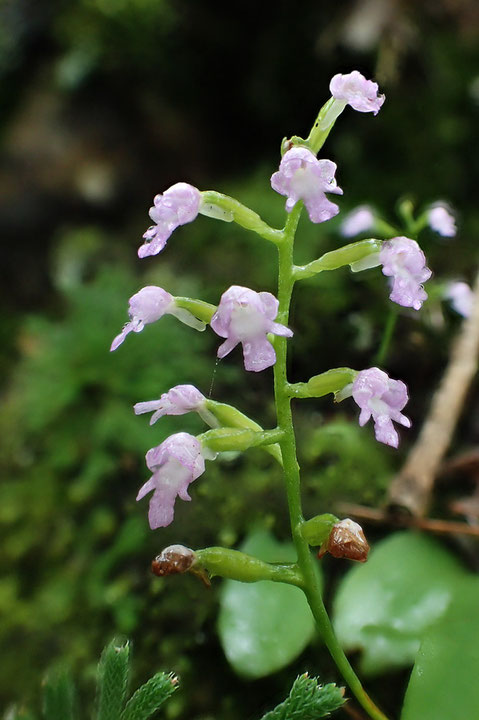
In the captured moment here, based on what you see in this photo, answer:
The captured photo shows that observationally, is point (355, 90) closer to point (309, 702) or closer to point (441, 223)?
point (441, 223)

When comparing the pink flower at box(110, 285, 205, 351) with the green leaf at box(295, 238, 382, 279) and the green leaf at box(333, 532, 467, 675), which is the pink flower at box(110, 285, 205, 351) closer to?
the green leaf at box(295, 238, 382, 279)

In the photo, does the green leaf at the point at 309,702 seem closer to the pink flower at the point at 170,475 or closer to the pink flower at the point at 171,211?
the pink flower at the point at 170,475

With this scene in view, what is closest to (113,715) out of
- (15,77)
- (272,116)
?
(272,116)

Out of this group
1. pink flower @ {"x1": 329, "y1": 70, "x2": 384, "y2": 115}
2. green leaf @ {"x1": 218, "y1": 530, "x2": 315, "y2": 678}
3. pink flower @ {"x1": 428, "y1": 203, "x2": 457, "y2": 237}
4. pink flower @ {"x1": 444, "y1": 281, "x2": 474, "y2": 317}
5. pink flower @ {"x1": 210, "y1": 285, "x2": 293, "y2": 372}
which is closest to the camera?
pink flower @ {"x1": 210, "y1": 285, "x2": 293, "y2": 372}

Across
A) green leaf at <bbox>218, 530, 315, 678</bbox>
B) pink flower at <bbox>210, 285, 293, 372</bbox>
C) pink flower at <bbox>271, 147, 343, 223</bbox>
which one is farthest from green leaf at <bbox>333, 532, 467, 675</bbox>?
pink flower at <bbox>271, 147, 343, 223</bbox>

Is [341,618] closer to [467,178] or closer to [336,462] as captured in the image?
[336,462]
